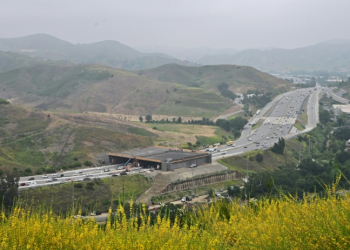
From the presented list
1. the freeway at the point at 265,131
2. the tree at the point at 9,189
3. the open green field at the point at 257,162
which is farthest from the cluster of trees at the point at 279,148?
the tree at the point at 9,189

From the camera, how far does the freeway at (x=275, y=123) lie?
83950mm

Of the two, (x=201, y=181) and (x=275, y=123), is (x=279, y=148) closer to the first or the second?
(x=201, y=181)

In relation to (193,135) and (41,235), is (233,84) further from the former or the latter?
(41,235)

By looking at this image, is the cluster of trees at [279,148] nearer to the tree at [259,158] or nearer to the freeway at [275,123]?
the freeway at [275,123]

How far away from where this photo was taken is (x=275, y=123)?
361 ft

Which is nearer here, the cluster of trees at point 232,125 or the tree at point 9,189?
the tree at point 9,189

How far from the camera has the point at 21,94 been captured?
172 m

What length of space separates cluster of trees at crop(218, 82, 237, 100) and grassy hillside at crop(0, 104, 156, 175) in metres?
73.0

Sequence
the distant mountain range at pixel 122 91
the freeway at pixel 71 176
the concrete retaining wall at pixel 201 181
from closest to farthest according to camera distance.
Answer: the freeway at pixel 71 176 < the concrete retaining wall at pixel 201 181 < the distant mountain range at pixel 122 91

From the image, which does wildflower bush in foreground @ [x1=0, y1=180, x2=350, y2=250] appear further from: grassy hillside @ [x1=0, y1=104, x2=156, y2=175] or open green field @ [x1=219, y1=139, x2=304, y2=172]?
open green field @ [x1=219, y1=139, x2=304, y2=172]

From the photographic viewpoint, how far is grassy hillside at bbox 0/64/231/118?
137125 mm

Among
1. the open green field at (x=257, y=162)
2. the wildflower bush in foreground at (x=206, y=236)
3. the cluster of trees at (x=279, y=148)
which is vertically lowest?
the open green field at (x=257, y=162)

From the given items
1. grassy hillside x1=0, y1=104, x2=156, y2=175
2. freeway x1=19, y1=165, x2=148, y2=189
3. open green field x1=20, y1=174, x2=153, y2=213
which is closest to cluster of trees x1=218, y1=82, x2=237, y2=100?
grassy hillside x1=0, y1=104, x2=156, y2=175

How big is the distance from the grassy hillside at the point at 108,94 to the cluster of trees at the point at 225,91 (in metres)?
14.9
